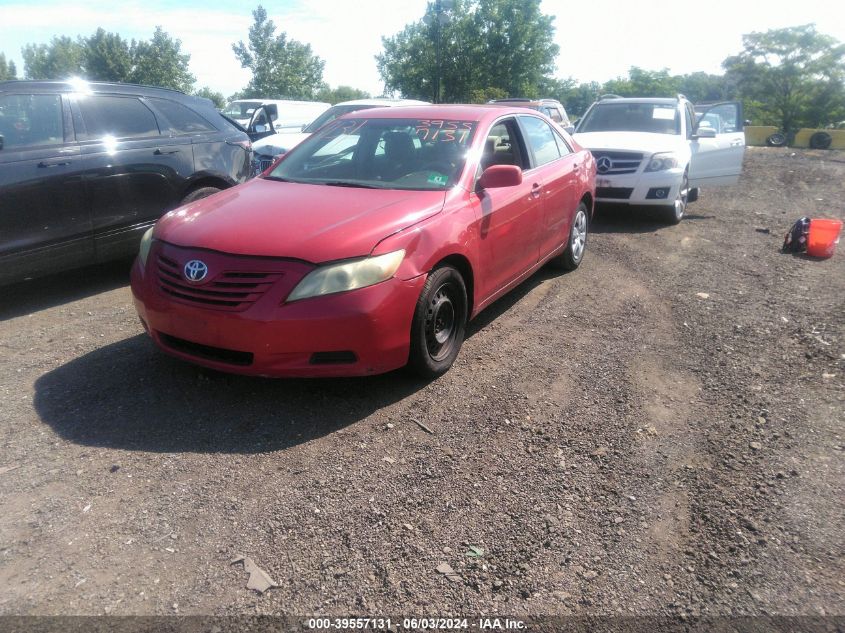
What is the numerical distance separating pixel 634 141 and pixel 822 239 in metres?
2.92

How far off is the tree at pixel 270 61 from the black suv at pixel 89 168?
46630 mm

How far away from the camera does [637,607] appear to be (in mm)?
2338

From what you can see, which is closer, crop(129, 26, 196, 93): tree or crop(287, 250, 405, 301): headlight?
crop(287, 250, 405, 301): headlight

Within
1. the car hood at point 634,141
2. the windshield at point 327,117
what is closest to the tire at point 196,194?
the windshield at point 327,117

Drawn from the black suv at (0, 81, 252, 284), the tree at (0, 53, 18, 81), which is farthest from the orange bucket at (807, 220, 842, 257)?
the tree at (0, 53, 18, 81)

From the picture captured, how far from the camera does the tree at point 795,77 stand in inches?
1617

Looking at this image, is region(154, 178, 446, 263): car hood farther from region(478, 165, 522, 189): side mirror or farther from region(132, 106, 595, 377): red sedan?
region(478, 165, 522, 189): side mirror

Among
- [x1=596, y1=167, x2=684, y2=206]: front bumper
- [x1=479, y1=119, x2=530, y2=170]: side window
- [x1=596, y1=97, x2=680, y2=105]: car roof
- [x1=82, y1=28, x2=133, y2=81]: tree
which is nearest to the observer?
[x1=479, y1=119, x2=530, y2=170]: side window

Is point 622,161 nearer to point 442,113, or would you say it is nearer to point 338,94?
point 442,113

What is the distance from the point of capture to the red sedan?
3406 mm

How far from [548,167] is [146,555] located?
4387 millimetres

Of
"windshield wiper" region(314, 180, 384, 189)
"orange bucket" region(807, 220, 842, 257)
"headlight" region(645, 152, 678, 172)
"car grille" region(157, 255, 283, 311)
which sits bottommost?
"orange bucket" region(807, 220, 842, 257)

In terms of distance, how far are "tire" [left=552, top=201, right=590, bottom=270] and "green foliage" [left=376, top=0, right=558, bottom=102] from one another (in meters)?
38.2

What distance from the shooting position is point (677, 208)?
29.9 ft
